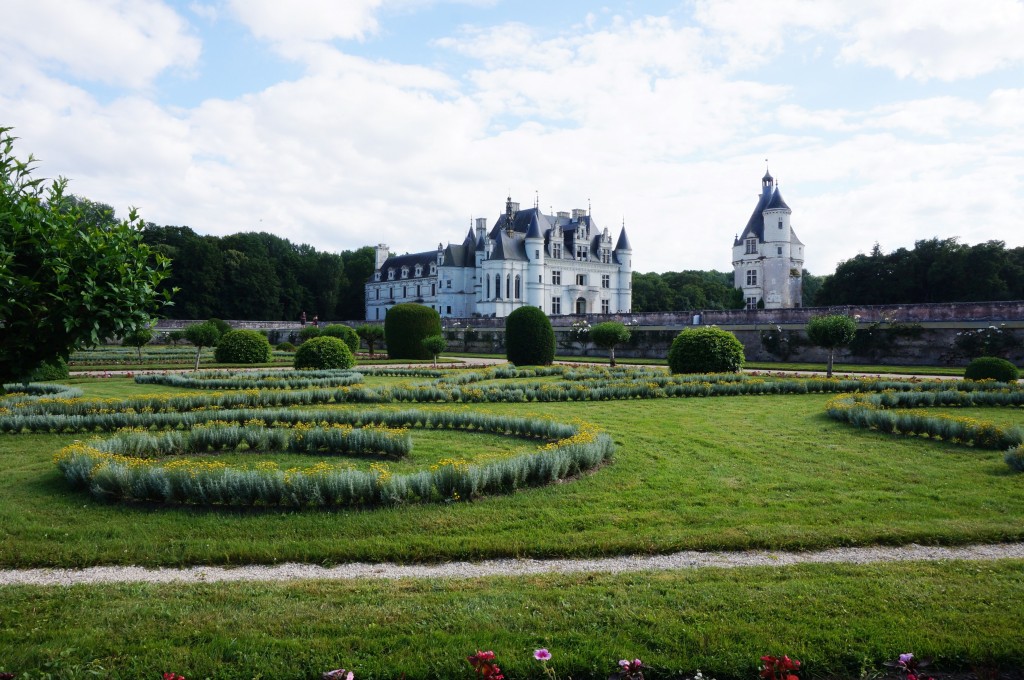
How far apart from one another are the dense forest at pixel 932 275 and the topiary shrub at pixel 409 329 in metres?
37.4

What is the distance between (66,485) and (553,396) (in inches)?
412

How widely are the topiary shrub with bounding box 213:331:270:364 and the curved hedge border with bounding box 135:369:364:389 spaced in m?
7.68

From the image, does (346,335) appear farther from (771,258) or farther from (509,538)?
(771,258)

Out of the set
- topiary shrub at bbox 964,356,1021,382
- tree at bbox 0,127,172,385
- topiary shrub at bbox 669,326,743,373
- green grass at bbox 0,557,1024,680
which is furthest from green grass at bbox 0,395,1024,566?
topiary shrub at bbox 669,326,743,373

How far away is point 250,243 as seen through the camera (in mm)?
75375

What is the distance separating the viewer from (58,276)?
15.8 feet

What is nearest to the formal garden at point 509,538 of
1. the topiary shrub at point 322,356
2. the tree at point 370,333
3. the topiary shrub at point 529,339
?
the topiary shrub at point 322,356

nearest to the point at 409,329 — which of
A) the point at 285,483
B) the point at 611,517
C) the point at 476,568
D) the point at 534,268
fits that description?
the point at 285,483

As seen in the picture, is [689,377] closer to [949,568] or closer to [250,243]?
[949,568]

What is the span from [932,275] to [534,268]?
33.6 meters

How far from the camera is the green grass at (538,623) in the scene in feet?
13.7

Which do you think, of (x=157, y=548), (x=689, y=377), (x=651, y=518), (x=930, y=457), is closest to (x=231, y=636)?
(x=157, y=548)

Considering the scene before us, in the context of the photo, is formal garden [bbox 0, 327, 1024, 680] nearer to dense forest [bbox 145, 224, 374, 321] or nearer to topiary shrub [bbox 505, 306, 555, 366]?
topiary shrub [bbox 505, 306, 555, 366]

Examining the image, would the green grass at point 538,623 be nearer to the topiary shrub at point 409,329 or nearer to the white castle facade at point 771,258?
the topiary shrub at point 409,329
